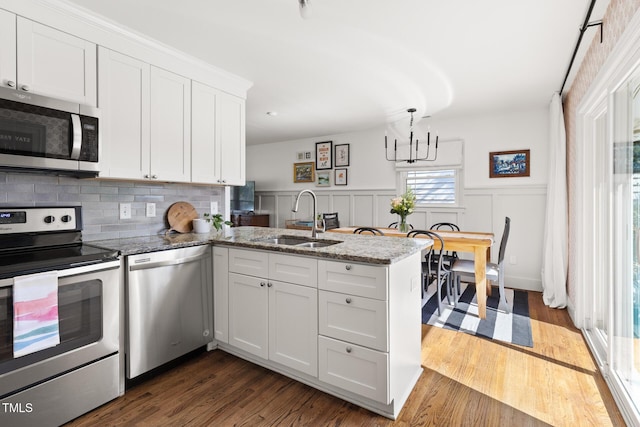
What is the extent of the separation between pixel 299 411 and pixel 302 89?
3.04m

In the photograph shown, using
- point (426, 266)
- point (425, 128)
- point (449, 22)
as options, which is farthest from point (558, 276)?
point (449, 22)

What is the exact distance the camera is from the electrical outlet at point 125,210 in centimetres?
257

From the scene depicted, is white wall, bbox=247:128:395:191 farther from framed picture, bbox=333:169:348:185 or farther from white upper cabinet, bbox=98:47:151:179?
white upper cabinet, bbox=98:47:151:179

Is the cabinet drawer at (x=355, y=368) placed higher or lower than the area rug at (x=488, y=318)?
higher

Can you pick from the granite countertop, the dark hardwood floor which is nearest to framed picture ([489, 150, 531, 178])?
the dark hardwood floor

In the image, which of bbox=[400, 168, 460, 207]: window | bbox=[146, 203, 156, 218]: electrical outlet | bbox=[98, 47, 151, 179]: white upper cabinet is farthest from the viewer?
bbox=[400, 168, 460, 207]: window

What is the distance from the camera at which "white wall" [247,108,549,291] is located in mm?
4422

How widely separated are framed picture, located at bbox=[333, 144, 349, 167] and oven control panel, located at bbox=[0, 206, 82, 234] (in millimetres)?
4314

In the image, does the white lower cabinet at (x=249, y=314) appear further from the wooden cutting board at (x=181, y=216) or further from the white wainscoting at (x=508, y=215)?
the white wainscoting at (x=508, y=215)

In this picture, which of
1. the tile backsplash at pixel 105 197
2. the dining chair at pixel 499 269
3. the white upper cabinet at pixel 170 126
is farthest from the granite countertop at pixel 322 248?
the dining chair at pixel 499 269

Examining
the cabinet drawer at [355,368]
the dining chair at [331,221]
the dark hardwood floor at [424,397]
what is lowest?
the dark hardwood floor at [424,397]

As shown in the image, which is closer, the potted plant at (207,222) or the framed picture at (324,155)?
the potted plant at (207,222)

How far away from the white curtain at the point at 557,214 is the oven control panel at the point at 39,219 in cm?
455

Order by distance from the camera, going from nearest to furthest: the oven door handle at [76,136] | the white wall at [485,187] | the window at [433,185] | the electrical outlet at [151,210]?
the oven door handle at [76,136] < the electrical outlet at [151,210] < the white wall at [485,187] < the window at [433,185]
